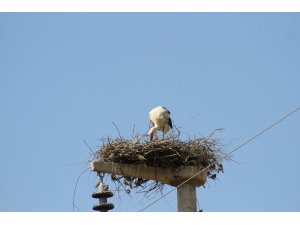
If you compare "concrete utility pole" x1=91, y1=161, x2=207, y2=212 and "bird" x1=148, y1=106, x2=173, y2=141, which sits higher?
"bird" x1=148, y1=106, x2=173, y2=141

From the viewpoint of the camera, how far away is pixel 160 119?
12.0m

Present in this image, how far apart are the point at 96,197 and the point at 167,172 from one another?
94 cm

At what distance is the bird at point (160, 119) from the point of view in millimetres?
12016

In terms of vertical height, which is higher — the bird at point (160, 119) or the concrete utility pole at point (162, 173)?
the bird at point (160, 119)

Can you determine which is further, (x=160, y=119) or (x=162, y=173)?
(x=160, y=119)

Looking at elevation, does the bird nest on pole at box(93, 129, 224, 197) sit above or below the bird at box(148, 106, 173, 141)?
below

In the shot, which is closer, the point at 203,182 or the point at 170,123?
the point at 203,182

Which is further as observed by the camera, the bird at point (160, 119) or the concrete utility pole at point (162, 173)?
the bird at point (160, 119)

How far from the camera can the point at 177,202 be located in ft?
30.0

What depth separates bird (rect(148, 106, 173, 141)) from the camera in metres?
12.0

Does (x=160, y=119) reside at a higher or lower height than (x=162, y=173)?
higher

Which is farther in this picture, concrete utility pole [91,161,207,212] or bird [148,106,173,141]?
bird [148,106,173,141]

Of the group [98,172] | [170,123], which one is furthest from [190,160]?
[170,123]

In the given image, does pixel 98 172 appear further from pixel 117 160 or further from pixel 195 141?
pixel 195 141
